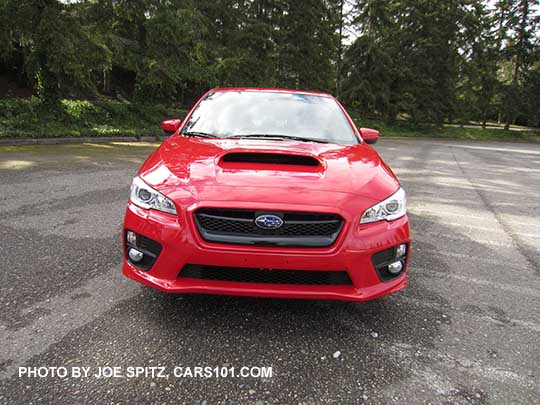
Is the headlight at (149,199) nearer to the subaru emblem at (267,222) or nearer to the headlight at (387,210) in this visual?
the subaru emblem at (267,222)

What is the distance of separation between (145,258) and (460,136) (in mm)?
32506

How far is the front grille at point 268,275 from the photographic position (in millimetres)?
2100

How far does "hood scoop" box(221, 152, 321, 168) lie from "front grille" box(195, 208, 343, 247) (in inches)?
20.9

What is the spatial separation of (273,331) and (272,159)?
1.13 metres

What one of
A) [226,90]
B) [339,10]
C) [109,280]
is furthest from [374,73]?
[109,280]

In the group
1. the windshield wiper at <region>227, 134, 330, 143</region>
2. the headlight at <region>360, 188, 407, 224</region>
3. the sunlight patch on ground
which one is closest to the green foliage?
the sunlight patch on ground

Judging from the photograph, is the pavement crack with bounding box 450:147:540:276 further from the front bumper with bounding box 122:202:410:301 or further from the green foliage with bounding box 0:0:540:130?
the green foliage with bounding box 0:0:540:130

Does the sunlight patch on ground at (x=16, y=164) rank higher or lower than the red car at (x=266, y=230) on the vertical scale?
lower

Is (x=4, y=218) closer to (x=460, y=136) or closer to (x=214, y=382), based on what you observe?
(x=214, y=382)

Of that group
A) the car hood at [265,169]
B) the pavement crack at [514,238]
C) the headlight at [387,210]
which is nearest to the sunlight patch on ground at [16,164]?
the car hood at [265,169]

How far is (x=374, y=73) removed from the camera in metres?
28.9

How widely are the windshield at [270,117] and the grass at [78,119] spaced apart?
9.44 metres

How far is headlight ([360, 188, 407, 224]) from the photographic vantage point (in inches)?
85.7

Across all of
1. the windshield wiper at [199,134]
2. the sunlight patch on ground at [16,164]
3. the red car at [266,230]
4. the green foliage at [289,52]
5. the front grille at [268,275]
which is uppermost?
the green foliage at [289,52]
